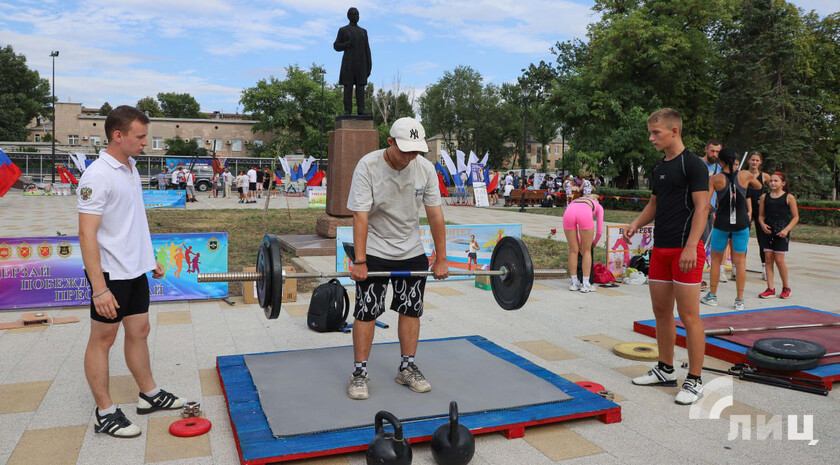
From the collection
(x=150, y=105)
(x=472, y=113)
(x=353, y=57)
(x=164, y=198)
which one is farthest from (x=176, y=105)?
(x=353, y=57)

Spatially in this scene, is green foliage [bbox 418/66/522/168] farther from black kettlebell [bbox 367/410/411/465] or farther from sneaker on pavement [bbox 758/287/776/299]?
black kettlebell [bbox 367/410/411/465]

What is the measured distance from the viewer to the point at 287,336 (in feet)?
19.5

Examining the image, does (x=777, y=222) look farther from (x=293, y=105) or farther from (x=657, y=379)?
(x=293, y=105)

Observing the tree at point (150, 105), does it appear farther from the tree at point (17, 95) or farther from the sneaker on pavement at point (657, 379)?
the sneaker on pavement at point (657, 379)

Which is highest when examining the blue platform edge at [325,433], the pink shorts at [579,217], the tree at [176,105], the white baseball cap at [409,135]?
the tree at [176,105]

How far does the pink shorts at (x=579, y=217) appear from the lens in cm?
825

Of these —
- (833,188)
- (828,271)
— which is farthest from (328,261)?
(833,188)

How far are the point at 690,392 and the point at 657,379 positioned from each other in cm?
37

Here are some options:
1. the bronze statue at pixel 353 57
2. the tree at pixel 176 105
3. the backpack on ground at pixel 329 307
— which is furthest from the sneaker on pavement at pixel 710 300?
the tree at pixel 176 105

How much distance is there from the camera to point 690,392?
4.25 meters

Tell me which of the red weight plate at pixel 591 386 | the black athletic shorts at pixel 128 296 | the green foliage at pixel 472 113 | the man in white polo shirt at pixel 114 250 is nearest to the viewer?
the man in white polo shirt at pixel 114 250

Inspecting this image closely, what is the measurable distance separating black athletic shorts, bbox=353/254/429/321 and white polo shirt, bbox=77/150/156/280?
134 centimetres

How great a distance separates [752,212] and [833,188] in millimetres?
39825

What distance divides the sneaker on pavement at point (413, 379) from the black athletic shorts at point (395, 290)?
0.38 m
